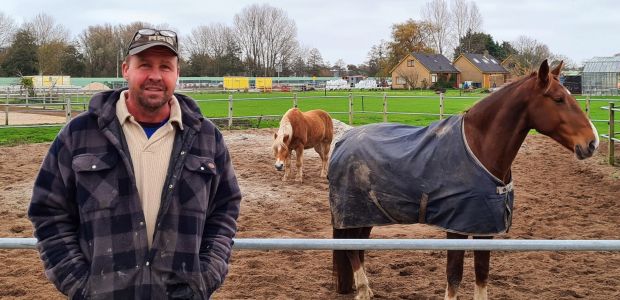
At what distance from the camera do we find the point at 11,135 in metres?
14.3

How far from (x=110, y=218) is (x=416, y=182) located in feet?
8.61

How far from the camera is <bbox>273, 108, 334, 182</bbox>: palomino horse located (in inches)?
365

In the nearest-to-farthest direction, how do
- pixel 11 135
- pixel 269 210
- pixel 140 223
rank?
pixel 140 223
pixel 269 210
pixel 11 135

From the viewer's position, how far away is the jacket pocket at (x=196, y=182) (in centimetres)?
176

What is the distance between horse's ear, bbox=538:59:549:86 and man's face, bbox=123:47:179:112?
9.07 ft

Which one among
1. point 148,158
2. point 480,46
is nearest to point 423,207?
point 148,158

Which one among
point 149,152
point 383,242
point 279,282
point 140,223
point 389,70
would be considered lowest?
point 279,282

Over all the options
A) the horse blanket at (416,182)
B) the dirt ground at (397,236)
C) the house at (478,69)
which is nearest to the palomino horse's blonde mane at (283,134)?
the dirt ground at (397,236)

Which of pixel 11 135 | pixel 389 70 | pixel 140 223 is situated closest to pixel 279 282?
pixel 140 223

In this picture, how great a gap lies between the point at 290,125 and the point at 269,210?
242cm

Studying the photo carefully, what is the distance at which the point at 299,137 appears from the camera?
9.72 m

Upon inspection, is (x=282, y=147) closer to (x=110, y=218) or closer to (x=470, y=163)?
(x=470, y=163)

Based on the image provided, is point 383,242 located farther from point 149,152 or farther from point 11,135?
point 11,135

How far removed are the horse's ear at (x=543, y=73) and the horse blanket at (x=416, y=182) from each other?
618 mm
